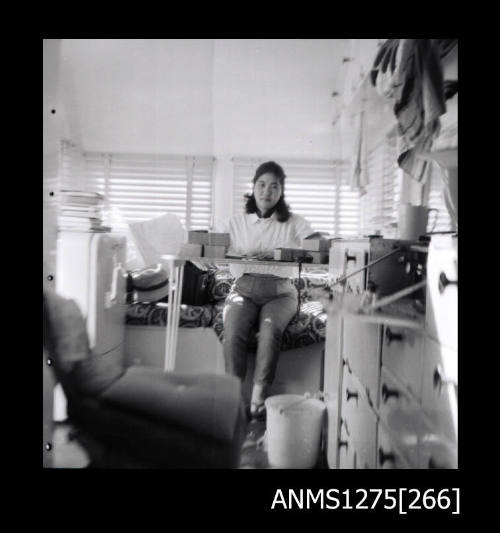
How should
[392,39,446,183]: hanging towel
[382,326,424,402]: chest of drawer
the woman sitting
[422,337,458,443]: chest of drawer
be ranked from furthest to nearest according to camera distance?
the woman sitting, [392,39,446,183]: hanging towel, [382,326,424,402]: chest of drawer, [422,337,458,443]: chest of drawer

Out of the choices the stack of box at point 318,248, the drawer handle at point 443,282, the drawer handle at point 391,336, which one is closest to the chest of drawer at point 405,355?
the drawer handle at point 391,336

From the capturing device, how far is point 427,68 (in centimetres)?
98

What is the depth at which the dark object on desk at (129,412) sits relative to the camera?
100cm

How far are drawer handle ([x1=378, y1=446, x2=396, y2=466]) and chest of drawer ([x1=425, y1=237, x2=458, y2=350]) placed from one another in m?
0.33

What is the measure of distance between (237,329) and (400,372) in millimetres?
526

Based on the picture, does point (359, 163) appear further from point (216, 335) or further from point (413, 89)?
point (216, 335)

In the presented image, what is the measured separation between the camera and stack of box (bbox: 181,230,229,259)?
1.08 m

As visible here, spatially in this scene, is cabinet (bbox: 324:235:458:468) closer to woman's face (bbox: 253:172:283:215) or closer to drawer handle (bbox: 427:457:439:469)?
drawer handle (bbox: 427:457:439:469)

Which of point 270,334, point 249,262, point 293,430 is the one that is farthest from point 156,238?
point 293,430

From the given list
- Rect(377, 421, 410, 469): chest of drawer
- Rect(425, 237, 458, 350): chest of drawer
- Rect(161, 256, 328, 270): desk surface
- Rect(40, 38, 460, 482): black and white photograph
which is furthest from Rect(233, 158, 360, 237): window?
Rect(377, 421, 410, 469): chest of drawer
